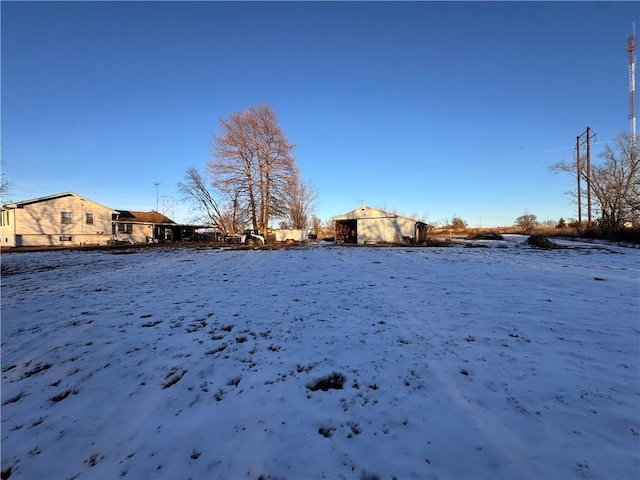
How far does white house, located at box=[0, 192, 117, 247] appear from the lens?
29328 mm

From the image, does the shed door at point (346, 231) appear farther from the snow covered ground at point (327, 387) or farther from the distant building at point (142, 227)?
the snow covered ground at point (327, 387)

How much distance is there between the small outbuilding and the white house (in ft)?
91.6

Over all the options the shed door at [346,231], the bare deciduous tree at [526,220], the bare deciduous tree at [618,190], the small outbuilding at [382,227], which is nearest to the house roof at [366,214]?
the small outbuilding at [382,227]

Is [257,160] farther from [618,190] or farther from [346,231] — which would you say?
[618,190]

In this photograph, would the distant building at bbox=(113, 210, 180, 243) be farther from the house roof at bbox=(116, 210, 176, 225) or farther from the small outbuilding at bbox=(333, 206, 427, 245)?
the small outbuilding at bbox=(333, 206, 427, 245)

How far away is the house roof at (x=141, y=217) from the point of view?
37.4 meters

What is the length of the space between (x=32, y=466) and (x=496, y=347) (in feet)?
17.0

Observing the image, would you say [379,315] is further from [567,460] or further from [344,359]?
[567,460]

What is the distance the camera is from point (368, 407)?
286 cm

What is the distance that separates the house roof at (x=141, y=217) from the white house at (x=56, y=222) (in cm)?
298

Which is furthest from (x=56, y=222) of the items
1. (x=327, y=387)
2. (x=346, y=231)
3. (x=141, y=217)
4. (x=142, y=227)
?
(x=327, y=387)

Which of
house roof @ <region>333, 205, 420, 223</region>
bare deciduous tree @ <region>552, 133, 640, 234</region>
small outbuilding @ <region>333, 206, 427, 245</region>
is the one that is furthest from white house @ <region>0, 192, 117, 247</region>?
bare deciduous tree @ <region>552, 133, 640, 234</region>

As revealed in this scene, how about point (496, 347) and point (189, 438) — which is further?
point (496, 347)

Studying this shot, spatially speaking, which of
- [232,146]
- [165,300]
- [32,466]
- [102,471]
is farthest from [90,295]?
[232,146]
